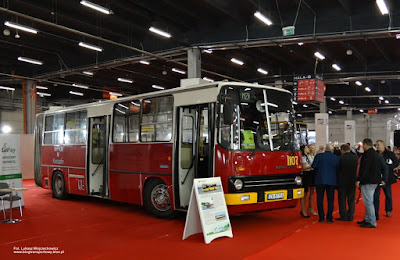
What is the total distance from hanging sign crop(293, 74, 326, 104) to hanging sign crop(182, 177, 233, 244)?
12525mm

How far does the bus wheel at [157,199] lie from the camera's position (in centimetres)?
848

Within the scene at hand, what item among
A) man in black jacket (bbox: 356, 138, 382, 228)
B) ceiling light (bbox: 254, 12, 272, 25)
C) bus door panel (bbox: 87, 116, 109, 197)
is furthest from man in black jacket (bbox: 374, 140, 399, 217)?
bus door panel (bbox: 87, 116, 109, 197)

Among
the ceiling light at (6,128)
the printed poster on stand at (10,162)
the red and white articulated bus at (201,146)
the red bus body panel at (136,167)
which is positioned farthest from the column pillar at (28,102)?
the red bus body panel at (136,167)

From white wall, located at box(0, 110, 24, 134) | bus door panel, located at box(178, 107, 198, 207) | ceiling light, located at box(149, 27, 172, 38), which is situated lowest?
bus door panel, located at box(178, 107, 198, 207)

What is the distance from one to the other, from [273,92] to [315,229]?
291 cm

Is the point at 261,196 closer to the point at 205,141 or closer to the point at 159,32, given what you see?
the point at 205,141

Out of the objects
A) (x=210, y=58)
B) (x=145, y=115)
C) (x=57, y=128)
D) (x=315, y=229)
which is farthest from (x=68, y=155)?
(x=210, y=58)

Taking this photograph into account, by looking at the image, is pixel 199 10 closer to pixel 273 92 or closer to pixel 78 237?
pixel 273 92

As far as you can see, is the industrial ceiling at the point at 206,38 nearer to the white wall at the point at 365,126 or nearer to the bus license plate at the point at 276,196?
the bus license plate at the point at 276,196

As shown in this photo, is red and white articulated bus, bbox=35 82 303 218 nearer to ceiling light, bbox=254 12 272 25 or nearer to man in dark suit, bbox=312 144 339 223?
man in dark suit, bbox=312 144 339 223

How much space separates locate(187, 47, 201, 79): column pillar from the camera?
50.4ft

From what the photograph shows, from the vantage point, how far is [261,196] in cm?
728

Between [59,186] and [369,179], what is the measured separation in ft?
30.7

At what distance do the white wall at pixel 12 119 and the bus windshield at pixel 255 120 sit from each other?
29020 millimetres
